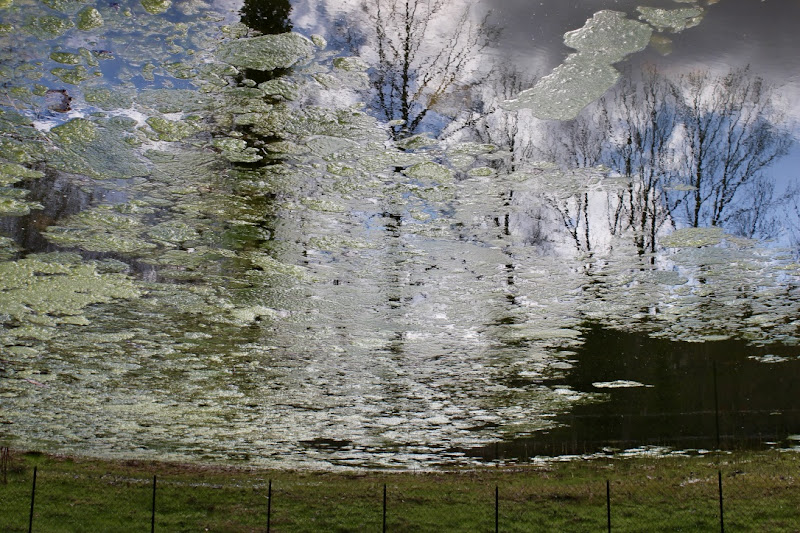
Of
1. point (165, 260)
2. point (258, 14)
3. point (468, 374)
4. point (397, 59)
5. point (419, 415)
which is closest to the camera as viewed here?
point (258, 14)

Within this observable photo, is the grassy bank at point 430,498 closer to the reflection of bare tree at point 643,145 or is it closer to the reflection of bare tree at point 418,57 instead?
the reflection of bare tree at point 643,145

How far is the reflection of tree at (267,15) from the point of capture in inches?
118

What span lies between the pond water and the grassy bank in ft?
39.0

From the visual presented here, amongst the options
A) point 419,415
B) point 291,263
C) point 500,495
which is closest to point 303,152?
point 291,263

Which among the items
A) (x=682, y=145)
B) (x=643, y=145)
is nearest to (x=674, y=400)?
(x=682, y=145)

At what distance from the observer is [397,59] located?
132 inches

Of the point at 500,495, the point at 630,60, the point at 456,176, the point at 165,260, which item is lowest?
the point at 500,495

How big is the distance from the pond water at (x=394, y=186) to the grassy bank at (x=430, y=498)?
11896 millimetres

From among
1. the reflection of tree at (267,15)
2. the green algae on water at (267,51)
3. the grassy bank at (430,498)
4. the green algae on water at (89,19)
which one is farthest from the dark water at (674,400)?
the green algae on water at (89,19)

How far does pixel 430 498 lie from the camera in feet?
73.5

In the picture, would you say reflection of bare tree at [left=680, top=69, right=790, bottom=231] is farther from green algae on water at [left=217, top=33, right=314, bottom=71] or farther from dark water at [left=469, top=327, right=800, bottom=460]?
dark water at [left=469, top=327, right=800, bottom=460]

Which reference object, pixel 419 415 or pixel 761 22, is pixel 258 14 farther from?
pixel 419 415

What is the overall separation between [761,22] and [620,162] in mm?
1130

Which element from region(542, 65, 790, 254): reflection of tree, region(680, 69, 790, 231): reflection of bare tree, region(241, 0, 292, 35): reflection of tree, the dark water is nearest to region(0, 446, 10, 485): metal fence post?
the dark water
